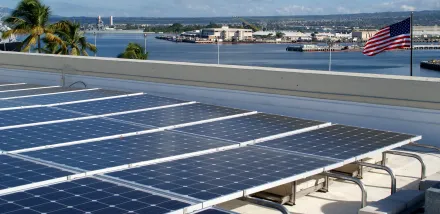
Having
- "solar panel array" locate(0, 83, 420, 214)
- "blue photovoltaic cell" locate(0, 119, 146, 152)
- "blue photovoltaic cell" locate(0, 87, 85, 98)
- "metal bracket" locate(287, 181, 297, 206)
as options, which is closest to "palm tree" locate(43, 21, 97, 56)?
"blue photovoltaic cell" locate(0, 87, 85, 98)

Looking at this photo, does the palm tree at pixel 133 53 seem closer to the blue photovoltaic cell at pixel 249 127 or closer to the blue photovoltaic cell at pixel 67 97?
the blue photovoltaic cell at pixel 67 97

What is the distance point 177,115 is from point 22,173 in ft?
20.6

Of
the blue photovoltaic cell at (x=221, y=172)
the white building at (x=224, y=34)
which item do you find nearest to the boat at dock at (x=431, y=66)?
the white building at (x=224, y=34)

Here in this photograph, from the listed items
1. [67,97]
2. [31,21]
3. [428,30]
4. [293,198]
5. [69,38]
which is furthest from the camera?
[428,30]

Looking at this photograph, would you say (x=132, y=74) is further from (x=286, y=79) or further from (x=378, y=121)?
(x=378, y=121)

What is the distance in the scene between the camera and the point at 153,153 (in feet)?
36.6

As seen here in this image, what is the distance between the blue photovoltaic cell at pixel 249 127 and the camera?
42.5 ft

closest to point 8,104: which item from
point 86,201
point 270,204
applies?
point 86,201

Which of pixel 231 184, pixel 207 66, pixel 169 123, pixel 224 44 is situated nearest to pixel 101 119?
pixel 169 123

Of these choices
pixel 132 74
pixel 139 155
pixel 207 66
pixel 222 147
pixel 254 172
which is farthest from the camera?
pixel 132 74

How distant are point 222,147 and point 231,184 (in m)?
2.62

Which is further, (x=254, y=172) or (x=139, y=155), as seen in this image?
(x=139, y=155)

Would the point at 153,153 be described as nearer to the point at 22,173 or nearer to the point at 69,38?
the point at 22,173

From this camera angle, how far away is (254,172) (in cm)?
984
